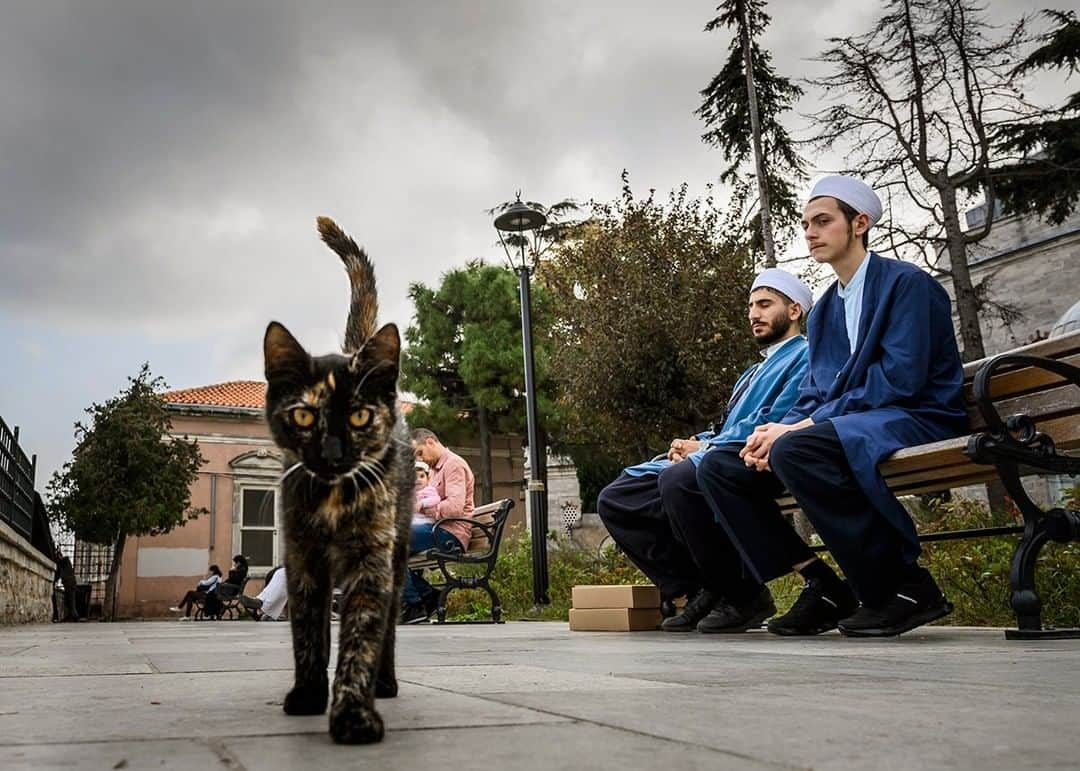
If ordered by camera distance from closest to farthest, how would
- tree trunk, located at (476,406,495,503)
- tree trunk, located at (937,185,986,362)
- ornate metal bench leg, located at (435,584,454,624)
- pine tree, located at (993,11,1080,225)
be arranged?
ornate metal bench leg, located at (435,584,454,624), tree trunk, located at (937,185,986,362), pine tree, located at (993,11,1080,225), tree trunk, located at (476,406,495,503)

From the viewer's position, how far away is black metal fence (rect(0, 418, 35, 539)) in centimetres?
1102

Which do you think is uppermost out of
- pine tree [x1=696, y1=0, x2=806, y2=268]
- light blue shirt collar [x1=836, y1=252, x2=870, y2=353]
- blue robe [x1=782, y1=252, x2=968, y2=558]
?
pine tree [x1=696, y1=0, x2=806, y2=268]

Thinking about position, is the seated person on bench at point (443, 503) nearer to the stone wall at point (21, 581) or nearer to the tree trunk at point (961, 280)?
the stone wall at point (21, 581)

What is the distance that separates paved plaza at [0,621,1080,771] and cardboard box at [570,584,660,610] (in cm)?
257

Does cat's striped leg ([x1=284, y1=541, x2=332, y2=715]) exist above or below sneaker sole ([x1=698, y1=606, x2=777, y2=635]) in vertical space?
above

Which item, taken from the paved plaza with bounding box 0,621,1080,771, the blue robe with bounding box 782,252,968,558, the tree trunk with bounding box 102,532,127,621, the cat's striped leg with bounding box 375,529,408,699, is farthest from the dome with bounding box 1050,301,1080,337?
the tree trunk with bounding box 102,532,127,621

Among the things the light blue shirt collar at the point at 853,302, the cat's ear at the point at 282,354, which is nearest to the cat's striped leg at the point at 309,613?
the cat's ear at the point at 282,354

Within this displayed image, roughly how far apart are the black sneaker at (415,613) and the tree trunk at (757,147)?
10807mm

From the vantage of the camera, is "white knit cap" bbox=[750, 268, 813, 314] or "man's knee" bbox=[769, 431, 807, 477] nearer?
"man's knee" bbox=[769, 431, 807, 477]

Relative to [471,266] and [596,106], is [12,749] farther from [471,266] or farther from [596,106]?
[471,266]

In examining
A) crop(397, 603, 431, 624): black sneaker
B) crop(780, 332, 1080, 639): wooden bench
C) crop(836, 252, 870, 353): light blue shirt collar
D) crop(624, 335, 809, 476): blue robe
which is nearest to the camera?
crop(780, 332, 1080, 639): wooden bench

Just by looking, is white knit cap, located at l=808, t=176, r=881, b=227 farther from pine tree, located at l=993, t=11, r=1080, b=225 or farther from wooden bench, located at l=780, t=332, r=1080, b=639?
pine tree, located at l=993, t=11, r=1080, b=225

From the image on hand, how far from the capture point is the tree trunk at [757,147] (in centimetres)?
1848

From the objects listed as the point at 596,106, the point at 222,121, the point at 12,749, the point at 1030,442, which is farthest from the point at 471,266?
the point at 12,749
